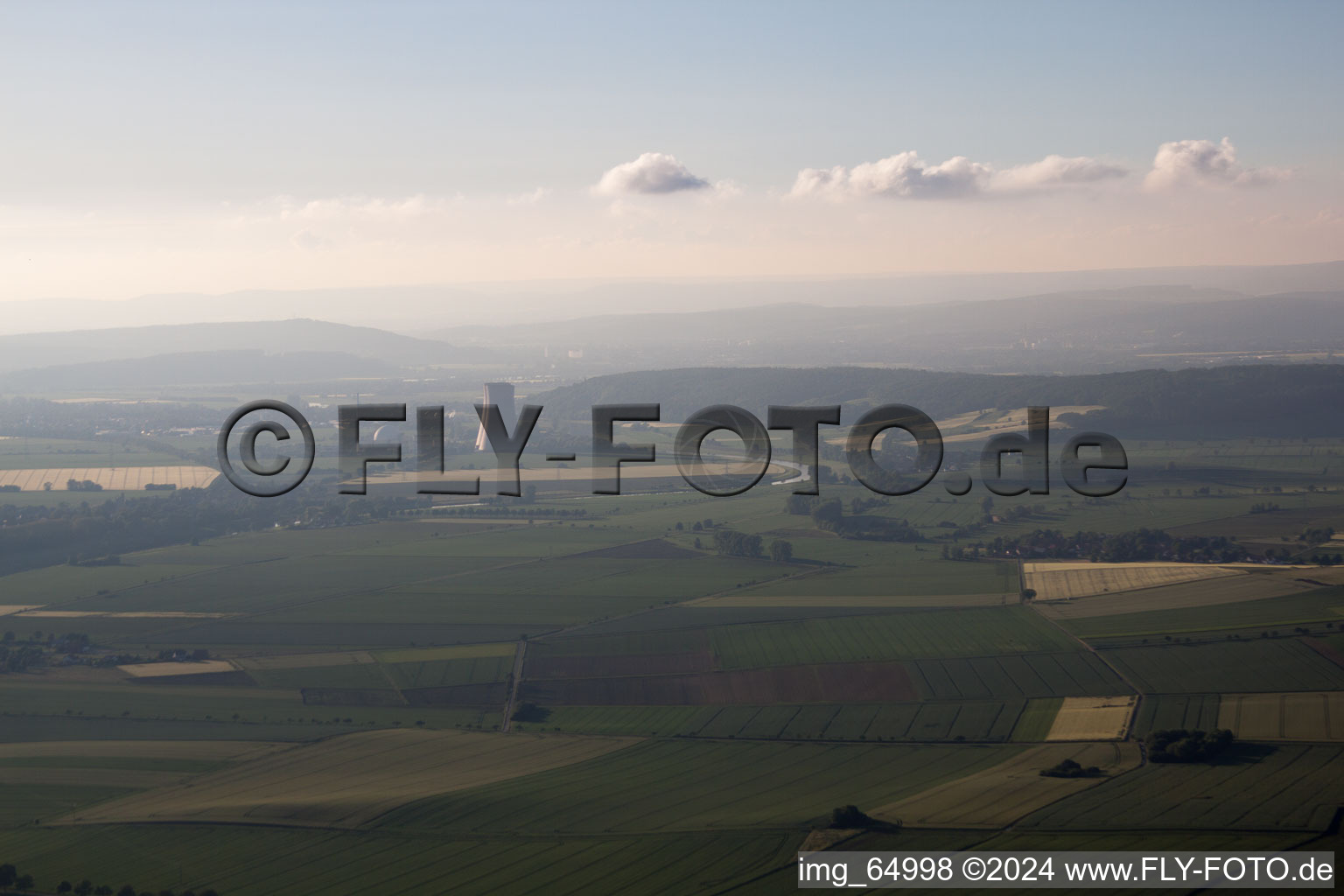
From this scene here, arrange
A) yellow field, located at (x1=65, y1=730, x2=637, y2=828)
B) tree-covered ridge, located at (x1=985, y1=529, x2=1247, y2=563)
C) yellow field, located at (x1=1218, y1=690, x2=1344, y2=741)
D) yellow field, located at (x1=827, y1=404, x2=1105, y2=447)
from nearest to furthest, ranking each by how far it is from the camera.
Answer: yellow field, located at (x1=65, y1=730, x2=637, y2=828) → yellow field, located at (x1=1218, y1=690, x2=1344, y2=741) → tree-covered ridge, located at (x1=985, y1=529, x2=1247, y2=563) → yellow field, located at (x1=827, y1=404, x2=1105, y2=447)

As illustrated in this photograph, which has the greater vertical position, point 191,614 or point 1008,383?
point 1008,383

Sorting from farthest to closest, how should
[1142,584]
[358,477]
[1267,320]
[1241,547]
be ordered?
1. [1267,320]
2. [358,477]
3. [1241,547]
4. [1142,584]

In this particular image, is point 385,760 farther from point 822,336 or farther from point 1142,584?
point 822,336

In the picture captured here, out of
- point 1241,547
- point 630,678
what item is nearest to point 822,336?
point 1241,547

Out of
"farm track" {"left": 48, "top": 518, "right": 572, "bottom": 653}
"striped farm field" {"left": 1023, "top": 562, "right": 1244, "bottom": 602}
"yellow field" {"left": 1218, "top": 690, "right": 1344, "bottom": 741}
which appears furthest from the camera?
"striped farm field" {"left": 1023, "top": 562, "right": 1244, "bottom": 602}

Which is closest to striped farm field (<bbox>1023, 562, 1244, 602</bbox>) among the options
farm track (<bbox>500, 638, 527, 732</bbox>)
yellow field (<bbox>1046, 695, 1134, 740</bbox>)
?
yellow field (<bbox>1046, 695, 1134, 740</bbox>)

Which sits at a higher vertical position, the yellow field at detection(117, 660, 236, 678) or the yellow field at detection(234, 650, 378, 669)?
the yellow field at detection(234, 650, 378, 669)

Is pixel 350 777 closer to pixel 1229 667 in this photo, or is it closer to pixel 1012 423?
pixel 1229 667

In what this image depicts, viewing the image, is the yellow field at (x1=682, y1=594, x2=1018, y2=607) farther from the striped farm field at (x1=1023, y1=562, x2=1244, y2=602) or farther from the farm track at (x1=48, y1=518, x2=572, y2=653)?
the farm track at (x1=48, y1=518, x2=572, y2=653)
